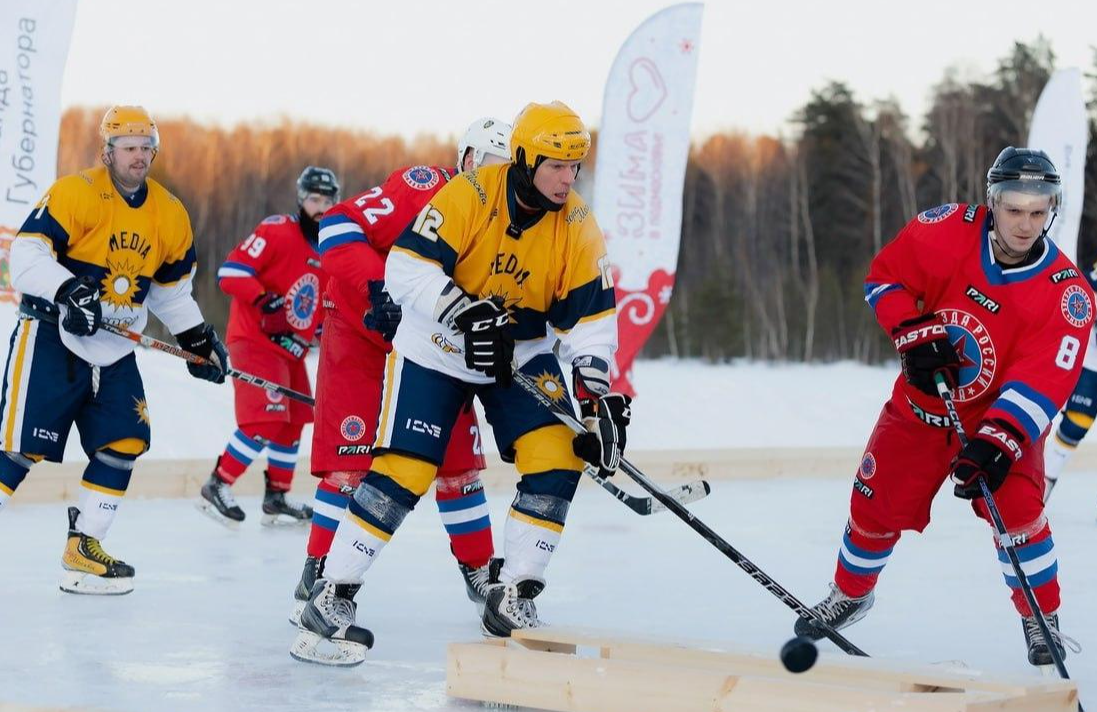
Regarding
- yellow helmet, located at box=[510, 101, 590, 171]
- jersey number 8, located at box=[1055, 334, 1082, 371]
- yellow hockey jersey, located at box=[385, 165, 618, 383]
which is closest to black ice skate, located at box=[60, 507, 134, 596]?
yellow hockey jersey, located at box=[385, 165, 618, 383]

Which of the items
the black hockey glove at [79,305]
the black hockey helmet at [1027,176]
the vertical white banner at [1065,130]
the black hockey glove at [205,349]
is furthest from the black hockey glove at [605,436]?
the vertical white banner at [1065,130]

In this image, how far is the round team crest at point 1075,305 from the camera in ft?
10.9

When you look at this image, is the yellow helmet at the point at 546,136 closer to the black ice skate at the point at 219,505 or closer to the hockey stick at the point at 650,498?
the hockey stick at the point at 650,498

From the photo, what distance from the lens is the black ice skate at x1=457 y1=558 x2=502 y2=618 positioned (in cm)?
383

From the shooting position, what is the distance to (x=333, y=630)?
125 inches

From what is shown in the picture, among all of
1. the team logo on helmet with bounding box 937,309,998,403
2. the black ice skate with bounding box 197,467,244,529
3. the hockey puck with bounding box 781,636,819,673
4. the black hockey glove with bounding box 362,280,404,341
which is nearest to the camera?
the hockey puck with bounding box 781,636,819,673

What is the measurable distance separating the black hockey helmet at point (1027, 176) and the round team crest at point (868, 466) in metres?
0.75

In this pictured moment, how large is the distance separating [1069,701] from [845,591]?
114 centimetres

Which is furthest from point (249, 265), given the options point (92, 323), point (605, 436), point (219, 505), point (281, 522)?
point (605, 436)

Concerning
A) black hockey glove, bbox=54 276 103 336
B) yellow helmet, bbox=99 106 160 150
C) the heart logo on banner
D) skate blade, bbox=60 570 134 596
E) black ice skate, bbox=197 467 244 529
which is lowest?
skate blade, bbox=60 570 134 596

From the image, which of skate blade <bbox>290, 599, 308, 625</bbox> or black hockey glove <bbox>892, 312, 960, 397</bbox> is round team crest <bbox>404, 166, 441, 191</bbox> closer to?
skate blade <bbox>290, 599, 308, 625</bbox>

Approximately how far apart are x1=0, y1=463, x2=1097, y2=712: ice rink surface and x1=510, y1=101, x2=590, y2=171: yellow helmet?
1190 millimetres

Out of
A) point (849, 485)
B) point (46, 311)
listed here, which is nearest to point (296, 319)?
point (46, 311)

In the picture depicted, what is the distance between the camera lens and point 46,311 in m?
4.08
